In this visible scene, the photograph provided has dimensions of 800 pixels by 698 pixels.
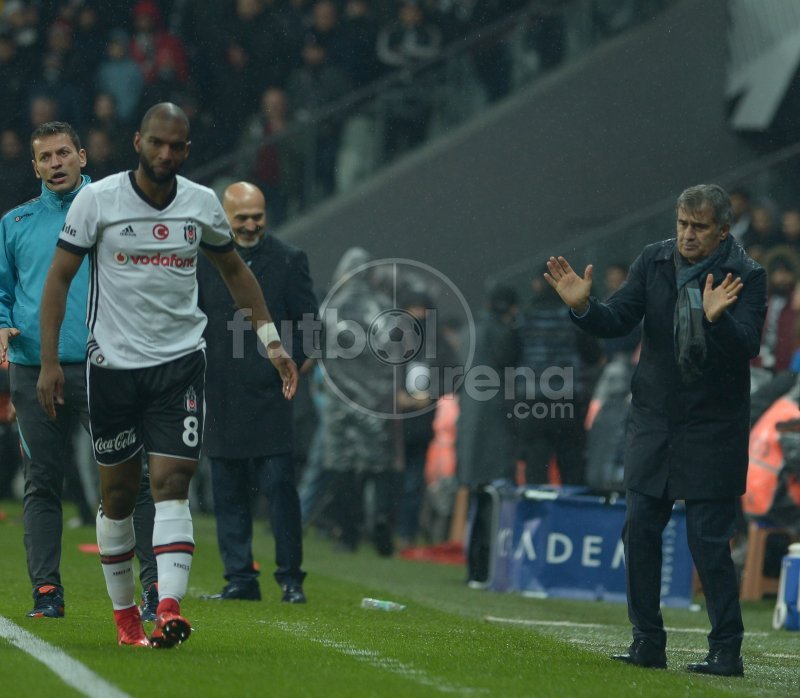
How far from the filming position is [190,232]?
7070mm

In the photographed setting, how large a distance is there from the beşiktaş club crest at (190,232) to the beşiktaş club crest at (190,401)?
574 mm

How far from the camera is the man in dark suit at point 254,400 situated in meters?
10.2

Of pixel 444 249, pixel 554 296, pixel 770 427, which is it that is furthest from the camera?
pixel 444 249

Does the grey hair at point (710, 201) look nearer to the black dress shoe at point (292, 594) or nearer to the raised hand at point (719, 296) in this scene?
the raised hand at point (719, 296)

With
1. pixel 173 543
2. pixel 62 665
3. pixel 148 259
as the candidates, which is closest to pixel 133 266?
pixel 148 259

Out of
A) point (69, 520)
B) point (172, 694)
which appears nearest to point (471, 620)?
point (172, 694)

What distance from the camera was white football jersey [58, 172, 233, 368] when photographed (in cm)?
696

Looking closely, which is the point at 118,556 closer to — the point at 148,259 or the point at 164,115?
the point at 148,259

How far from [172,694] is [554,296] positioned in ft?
28.8

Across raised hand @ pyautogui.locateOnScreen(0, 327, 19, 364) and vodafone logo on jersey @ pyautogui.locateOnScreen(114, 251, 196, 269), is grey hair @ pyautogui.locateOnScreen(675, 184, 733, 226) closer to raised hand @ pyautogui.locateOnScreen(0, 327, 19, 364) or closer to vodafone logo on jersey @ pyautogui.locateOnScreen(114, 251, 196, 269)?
vodafone logo on jersey @ pyautogui.locateOnScreen(114, 251, 196, 269)

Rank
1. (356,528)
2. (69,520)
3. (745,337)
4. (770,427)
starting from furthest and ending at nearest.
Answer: (69,520) < (356,528) < (770,427) < (745,337)

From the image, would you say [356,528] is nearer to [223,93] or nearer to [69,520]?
[69,520]

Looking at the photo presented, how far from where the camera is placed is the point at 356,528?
1536 centimetres

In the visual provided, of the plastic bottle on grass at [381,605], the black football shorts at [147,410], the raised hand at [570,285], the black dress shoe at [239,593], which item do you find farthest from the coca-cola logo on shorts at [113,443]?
the plastic bottle on grass at [381,605]
